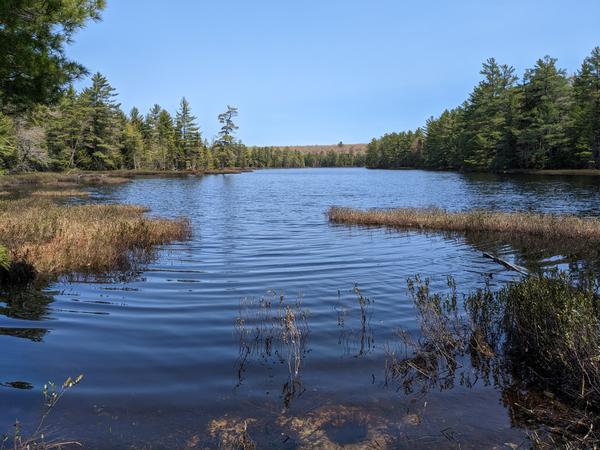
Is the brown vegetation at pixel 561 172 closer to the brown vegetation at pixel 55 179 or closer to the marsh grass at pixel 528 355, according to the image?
the marsh grass at pixel 528 355

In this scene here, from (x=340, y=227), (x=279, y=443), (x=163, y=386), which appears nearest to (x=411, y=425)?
(x=279, y=443)

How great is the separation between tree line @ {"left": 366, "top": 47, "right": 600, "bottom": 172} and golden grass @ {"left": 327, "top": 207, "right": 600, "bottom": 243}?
160 feet

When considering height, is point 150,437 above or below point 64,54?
below

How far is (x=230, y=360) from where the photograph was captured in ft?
23.9

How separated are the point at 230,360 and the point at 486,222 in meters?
17.4

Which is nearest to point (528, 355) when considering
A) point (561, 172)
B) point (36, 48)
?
point (36, 48)

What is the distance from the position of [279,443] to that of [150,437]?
1447mm

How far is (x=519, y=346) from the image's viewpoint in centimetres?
721

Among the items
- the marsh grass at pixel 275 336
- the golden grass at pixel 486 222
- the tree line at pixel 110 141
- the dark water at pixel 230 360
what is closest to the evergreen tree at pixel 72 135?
the tree line at pixel 110 141

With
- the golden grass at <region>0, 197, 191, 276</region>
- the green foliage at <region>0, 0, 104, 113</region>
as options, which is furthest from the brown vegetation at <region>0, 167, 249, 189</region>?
the green foliage at <region>0, 0, 104, 113</region>

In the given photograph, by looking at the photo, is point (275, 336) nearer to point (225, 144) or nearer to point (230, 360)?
point (230, 360)

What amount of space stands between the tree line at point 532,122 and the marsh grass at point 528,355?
63588 millimetres

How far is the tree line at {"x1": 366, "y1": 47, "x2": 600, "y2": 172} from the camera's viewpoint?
6266 cm

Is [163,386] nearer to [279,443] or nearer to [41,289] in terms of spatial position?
[279,443]
